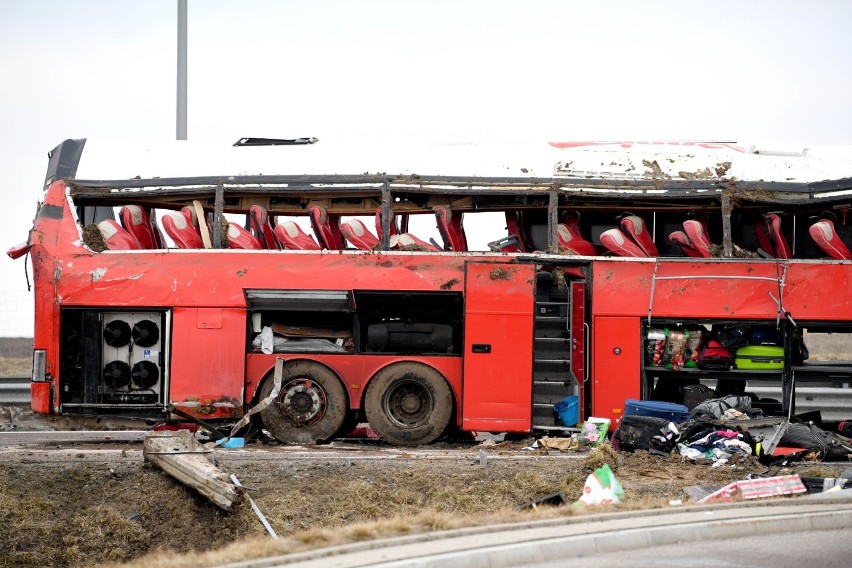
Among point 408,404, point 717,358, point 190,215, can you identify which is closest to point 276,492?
point 408,404

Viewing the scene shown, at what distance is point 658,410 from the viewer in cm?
1472

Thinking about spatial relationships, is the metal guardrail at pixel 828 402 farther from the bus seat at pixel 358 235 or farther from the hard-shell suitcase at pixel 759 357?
the bus seat at pixel 358 235

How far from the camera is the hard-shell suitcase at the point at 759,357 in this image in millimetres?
15289

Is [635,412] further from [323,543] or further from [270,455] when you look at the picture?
[323,543]

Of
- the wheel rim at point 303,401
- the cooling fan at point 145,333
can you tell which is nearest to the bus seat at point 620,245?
the wheel rim at point 303,401

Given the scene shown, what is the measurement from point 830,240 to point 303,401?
674 cm

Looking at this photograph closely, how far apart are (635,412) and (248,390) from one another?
4.83 meters

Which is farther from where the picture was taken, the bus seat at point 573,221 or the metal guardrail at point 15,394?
the metal guardrail at point 15,394

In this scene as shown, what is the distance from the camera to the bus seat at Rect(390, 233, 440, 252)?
16109 mm

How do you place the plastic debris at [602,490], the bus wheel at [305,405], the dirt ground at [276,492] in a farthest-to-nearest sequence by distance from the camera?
the bus wheel at [305,405], the dirt ground at [276,492], the plastic debris at [602,490]

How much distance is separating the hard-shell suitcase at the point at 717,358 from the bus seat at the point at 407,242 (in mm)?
3598

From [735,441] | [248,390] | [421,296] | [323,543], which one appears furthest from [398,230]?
[323,543]

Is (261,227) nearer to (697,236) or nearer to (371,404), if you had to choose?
(371,404)

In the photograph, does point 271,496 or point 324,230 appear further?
point 324,230
